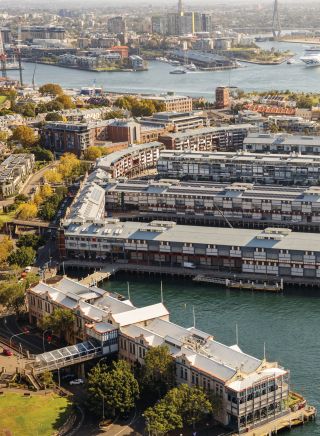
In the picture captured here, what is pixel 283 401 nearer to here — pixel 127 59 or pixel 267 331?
pixel 267 331

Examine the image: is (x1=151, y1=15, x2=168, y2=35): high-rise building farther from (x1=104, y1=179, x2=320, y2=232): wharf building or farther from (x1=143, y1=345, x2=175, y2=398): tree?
(x1=143, y1=345, x2=175, y2=398): tree

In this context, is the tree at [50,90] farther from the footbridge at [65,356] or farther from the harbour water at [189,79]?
the footbridge at [65,356]

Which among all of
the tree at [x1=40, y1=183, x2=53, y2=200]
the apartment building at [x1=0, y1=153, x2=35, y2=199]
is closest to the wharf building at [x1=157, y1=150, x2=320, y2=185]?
the tree at [x1=40, y1=183, x2=53, y2=200]

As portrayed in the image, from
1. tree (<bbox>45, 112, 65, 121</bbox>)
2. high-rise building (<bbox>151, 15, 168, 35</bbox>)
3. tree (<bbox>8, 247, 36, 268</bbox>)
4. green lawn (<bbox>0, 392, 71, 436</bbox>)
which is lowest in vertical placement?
green lawn (<bbox>0, 392, 71, 436</bbox>)

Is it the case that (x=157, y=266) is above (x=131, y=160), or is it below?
below

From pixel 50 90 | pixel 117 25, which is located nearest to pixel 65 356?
pixel 50 90

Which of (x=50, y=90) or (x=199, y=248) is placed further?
(x=50, y=90)

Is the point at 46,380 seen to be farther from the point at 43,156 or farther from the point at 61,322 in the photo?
the point at 43,156
